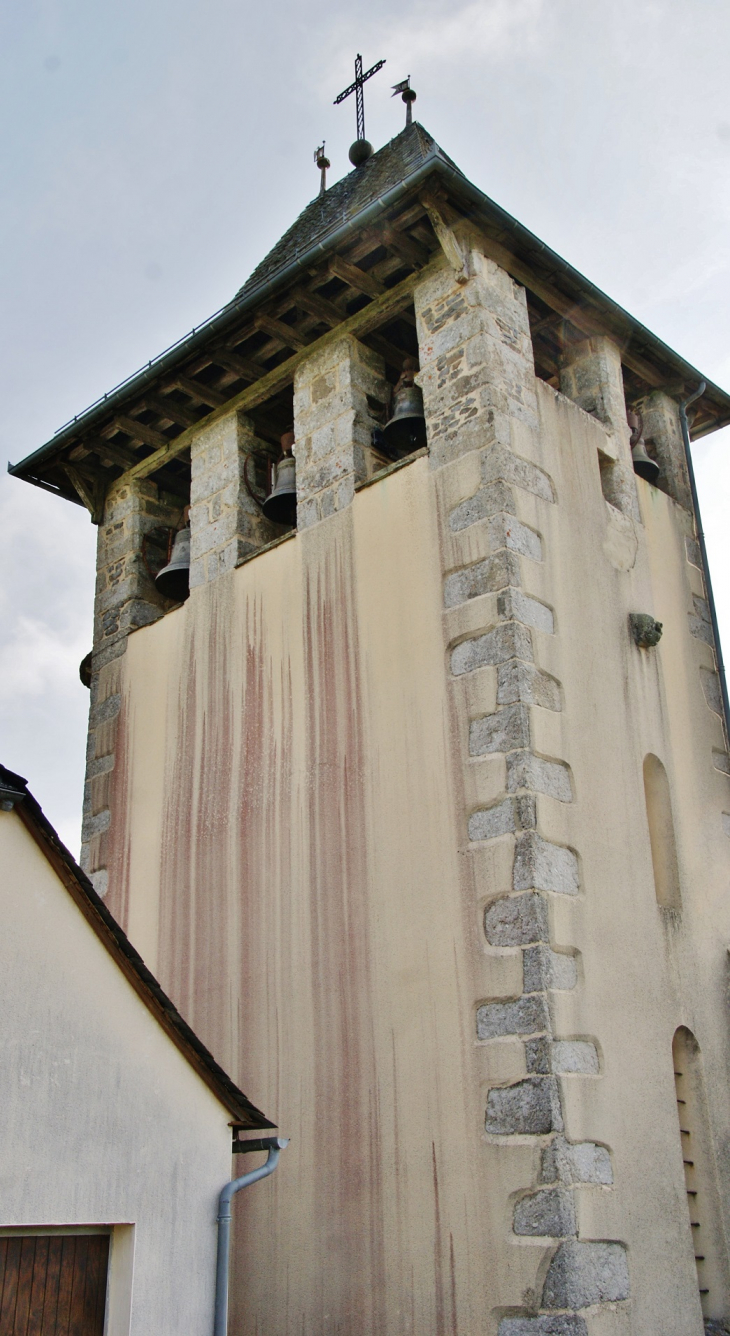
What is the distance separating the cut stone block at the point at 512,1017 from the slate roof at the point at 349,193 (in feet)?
15.6

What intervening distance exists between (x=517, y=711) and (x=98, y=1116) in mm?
2751

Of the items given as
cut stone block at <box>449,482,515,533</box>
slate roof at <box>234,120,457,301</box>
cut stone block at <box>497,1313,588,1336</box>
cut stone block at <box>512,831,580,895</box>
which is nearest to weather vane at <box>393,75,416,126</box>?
slate roof at <box>234,120,457,301</box>

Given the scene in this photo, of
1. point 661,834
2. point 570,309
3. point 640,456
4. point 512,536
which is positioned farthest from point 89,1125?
point 570,309

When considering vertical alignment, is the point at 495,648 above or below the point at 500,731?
above

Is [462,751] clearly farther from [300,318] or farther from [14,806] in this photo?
[300,318]

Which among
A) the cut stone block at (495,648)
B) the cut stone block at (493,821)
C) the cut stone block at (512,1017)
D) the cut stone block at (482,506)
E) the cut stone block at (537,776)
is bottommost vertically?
the cut stone block at (512,1017)

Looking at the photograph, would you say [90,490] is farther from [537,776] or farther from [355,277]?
[537,776]

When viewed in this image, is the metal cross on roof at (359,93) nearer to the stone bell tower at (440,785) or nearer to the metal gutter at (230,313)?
the stone bell tower at (440,785)

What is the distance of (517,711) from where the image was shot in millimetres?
6156

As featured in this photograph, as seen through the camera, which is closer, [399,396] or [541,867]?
[541,867]

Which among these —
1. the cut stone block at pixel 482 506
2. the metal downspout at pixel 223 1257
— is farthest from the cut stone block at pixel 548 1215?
the cut stone block at pixel 482 506

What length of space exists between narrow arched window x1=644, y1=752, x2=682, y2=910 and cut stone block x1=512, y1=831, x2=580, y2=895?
1009 mm

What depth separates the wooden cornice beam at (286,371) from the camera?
310 inches

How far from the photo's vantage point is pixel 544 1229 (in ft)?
17.3
